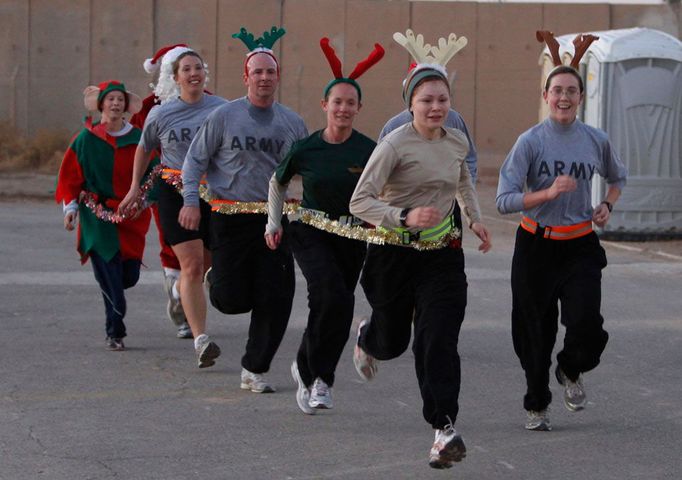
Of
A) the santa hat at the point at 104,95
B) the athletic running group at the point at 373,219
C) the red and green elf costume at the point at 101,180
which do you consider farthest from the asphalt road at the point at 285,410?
the santa hat at the point at 104,95

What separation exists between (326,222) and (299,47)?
70.0 feet

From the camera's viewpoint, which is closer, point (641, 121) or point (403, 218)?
point (403, 218)

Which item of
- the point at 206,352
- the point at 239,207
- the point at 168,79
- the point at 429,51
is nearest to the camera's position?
the point at 429,51

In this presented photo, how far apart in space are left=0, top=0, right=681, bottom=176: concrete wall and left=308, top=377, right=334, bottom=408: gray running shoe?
2092 centimetres

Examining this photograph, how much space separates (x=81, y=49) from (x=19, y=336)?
753 inches

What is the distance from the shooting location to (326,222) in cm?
795

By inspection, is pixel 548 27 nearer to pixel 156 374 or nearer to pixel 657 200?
pixel 657 200

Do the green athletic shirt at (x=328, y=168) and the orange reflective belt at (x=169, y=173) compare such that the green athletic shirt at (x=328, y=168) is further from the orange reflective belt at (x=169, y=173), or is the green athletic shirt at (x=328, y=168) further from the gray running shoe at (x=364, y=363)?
the orange reflective belt at (x=169, y=173)

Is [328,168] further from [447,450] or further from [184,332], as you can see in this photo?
[184,332]

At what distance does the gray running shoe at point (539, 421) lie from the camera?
759 centimetres

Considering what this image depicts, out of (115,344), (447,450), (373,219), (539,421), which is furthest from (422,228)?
(115,344)

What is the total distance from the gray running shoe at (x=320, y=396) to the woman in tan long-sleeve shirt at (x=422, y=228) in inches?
29.0

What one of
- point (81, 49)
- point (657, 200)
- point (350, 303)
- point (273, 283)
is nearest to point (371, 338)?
point (350, 303)

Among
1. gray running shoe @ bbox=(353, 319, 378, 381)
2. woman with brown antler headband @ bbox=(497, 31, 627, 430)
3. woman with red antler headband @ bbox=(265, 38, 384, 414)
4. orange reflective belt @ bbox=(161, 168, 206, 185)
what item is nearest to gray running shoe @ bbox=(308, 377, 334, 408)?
woman with red antler headband @ bbox=(265, 38, 384, 414)
